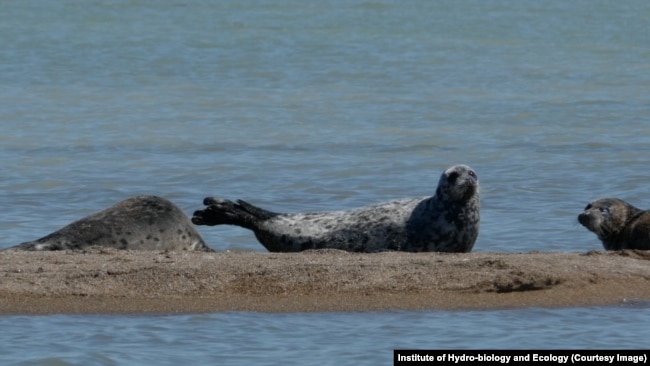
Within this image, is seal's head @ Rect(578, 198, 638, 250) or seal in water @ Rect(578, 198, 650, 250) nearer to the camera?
seal in water @ Rect(578, 198, 650, 250)

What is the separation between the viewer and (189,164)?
12.4 meters

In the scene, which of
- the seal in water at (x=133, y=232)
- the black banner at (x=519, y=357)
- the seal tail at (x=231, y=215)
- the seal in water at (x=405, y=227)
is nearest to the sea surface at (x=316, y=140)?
the black banner at (x=519, y=357)

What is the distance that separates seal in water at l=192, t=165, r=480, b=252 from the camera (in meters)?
7.75

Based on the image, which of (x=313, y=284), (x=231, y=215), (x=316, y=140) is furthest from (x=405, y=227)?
(x=316, y=140)

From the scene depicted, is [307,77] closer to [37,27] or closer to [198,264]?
[37,27]

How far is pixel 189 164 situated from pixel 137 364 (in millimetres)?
6945

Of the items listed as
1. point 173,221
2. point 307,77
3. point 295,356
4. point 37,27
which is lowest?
point 295,356

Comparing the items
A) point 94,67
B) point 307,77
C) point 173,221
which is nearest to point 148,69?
point 94,67

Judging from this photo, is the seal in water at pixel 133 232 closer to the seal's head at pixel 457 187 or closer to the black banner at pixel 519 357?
the seal's head at pixel 457 187

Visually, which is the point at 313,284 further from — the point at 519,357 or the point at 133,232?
the point at 133,232

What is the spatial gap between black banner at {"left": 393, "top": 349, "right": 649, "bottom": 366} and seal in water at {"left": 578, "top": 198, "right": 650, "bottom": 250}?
2260mm

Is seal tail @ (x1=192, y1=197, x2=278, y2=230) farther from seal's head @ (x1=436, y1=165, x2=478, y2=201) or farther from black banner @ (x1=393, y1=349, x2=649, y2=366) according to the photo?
black banner @ (x1=393, y1=349, x2=649, y2=366)

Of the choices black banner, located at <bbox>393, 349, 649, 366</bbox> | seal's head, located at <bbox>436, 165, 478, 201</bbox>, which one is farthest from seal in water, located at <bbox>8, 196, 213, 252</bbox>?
black banner, located at <bbox>393, 349, 649, 366</bbox>

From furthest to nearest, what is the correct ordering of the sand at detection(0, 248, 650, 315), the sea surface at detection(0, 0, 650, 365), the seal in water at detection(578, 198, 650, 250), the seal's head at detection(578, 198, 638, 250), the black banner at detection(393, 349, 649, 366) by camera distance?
the seal's head at detection(578, 198, 638, 250) → the seal in water at detection(578, 198, 650, 250) → the sand at detection(0, 248, 650, 315) → the sea surface at detection(0, 0, 650, 365) → the black banner at detection(393, 349, 649, 366)
